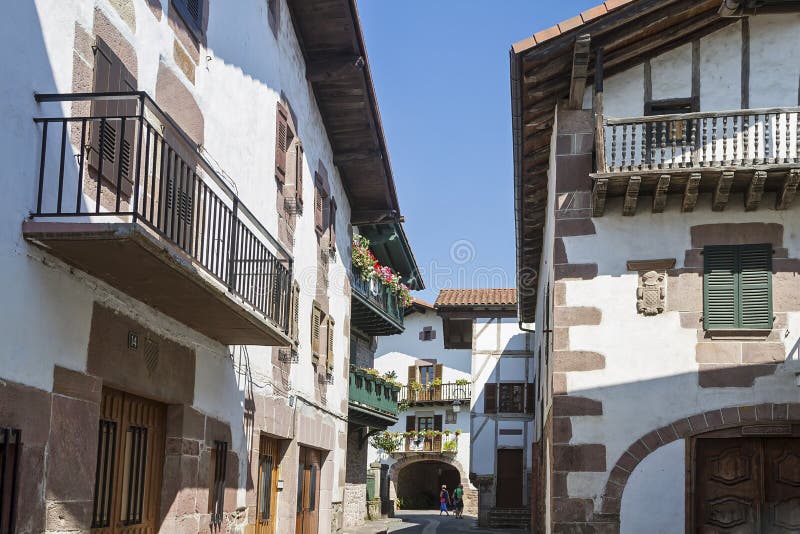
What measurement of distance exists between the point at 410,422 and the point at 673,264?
34.2 metres

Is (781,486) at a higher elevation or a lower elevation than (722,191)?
lower

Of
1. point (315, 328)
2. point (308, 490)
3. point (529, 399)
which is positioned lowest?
point (308, 490)

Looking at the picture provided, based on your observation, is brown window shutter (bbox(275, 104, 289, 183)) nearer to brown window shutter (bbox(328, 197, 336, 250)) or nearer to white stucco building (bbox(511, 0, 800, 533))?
white stucco building (bbox(511, 0, 800, 533))

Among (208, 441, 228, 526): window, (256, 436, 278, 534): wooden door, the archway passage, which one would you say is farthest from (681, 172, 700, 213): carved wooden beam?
the archway passage

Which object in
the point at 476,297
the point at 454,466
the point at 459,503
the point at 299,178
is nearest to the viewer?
the point at 299,178

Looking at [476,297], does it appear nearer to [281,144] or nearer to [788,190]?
[281,144]

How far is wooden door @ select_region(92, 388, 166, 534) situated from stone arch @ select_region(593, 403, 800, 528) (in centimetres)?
593

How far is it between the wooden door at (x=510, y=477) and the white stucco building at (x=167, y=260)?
69.2 feet

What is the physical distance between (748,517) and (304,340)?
6.84m

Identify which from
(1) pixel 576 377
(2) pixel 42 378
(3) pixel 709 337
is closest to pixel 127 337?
(2) pixel 42 378

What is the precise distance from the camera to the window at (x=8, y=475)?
6555 millimetres

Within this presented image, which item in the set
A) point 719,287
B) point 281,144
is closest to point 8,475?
point 281,144

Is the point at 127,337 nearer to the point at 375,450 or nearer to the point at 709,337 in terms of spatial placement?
the point at 709,337

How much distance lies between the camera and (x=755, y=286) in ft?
43.7
